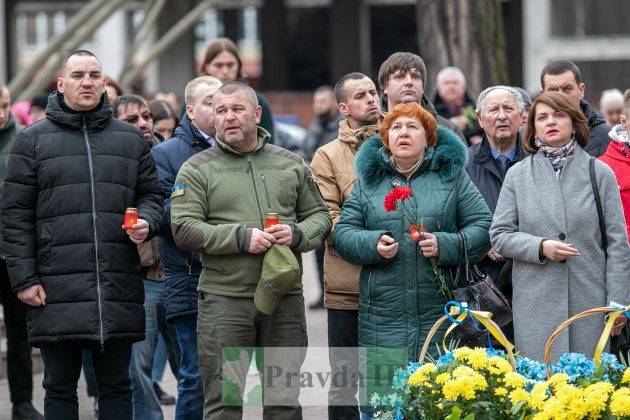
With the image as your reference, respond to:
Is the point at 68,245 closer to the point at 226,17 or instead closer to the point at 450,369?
the point at 450,369

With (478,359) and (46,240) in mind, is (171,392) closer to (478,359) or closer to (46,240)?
(46,240)

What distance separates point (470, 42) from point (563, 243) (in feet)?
22.3

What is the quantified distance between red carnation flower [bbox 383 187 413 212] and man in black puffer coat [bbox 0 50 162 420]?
117 cm

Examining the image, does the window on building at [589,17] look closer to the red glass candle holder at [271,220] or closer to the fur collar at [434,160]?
the fur collar at [434,160]

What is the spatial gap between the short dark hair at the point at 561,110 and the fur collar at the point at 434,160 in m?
0.32

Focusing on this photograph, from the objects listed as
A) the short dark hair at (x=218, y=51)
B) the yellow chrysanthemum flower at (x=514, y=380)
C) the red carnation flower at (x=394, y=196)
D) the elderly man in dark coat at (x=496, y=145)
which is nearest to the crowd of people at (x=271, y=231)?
the red carnation flower at (x=394, y=196)

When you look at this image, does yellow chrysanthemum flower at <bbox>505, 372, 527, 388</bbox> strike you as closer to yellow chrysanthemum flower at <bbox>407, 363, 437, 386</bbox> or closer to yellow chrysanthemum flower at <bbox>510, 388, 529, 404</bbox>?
yellow chrysanthemum flower at <bbox>510, 388, 529, 404</bbox>

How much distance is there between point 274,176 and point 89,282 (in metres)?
1.03

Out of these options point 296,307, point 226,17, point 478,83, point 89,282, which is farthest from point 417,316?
point 226,17

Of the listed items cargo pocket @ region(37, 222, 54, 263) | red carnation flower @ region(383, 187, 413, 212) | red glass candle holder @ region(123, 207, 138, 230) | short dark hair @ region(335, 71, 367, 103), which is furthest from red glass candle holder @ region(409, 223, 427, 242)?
cargo pocket @ region(37, 222, 54, 263)

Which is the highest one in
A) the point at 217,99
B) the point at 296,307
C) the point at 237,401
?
the point at 217,99

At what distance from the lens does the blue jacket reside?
23.6 ft

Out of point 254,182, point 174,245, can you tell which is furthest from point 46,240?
point 254,182

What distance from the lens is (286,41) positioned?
101 feet
